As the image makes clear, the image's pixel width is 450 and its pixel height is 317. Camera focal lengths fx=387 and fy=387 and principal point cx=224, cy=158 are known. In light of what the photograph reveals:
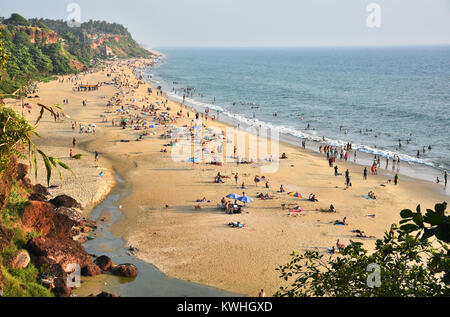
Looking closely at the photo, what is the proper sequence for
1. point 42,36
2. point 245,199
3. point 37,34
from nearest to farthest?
point 245,199 → point 37,34 → point 42,36

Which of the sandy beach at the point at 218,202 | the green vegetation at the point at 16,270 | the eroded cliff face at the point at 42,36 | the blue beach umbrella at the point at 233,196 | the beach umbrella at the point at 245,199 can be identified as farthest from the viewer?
the eroded cliff face at the point at 42,36

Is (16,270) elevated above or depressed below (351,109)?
below

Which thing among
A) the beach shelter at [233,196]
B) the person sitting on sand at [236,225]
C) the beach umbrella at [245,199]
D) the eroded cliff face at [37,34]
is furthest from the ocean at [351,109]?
the eroded cliff face at [37,34]

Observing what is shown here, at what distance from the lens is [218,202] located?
91.4ft

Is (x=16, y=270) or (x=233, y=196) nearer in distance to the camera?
(x=16, y=270)

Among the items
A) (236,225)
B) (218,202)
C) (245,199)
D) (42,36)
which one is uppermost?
(42,36)

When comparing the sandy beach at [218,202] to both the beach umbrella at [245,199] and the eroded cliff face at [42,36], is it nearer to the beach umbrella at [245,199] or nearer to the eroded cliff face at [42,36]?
the beach umbrella at [245,199]

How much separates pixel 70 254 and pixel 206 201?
11.7 m

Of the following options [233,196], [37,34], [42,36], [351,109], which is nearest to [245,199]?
[233,196]

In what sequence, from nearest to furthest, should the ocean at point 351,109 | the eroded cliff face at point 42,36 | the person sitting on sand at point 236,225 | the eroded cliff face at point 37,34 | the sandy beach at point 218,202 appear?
1. the sandy beach at point 218,202
2. the person sitting on sand at point 236,225
3. the ocean at point 351,109
4. the eroded cliff face at point 37,34
5. the eroded cliff face at point 42,36

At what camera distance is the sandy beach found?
1991cm

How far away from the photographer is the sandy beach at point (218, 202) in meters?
19.9

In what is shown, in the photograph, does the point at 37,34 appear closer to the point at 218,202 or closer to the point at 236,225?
the point at 218,202

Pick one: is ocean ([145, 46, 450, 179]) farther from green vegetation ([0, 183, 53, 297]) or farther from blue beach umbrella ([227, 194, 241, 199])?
green vegetation ([0, 183, 53, 297])
